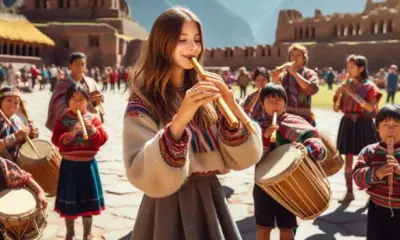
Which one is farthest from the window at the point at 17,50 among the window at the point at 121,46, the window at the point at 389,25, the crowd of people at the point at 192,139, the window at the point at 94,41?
the crowd of people at the point at 192,139

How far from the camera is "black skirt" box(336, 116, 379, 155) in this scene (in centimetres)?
501

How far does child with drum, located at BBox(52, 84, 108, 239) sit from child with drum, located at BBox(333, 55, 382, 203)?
2.73 metres

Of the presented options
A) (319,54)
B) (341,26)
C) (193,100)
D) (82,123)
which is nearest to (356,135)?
(82,123)

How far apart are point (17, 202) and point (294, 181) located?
1.82 metres

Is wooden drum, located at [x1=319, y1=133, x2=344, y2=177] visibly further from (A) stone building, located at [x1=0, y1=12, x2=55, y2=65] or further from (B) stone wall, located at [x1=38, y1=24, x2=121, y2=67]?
(B) stone wall, located at [x1=38, y1=24, x2=121, y2=67]

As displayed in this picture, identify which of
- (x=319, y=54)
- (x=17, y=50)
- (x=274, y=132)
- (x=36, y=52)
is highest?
(x=319, y=54)

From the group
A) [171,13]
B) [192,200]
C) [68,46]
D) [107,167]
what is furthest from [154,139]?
[68,46]

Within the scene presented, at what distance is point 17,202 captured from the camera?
303 cm

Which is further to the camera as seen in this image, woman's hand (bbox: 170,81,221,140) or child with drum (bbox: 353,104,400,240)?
child with drum (bbox: 353,104,400,240)

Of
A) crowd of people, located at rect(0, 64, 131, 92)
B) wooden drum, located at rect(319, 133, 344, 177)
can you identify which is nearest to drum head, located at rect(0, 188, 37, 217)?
wooden drum, located at rect(319, 133, 344, 177)

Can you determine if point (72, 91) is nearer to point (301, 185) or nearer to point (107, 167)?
point (301, 185)

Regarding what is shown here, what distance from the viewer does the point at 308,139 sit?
3.26 meters

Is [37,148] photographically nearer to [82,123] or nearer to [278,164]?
[82,123]

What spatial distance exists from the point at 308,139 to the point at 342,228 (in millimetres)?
1439
